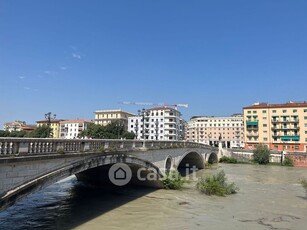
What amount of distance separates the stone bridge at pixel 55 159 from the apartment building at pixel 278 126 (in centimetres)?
6641

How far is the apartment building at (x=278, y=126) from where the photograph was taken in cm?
7888

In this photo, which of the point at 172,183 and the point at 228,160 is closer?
the point at 172,183

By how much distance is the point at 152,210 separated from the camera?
17922 mm

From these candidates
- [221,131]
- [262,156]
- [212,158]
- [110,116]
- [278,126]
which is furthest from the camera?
[221,131]

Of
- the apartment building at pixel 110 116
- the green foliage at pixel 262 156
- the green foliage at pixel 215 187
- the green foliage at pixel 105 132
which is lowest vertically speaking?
the green foliage at pixel 215 187

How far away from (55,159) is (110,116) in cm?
11345

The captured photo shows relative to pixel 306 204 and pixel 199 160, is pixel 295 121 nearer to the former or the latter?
pixel 199 160

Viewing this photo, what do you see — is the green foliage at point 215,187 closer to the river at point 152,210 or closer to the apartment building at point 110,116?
the river at point 152,210

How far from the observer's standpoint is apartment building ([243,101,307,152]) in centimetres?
7888

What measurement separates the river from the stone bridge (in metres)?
2.64

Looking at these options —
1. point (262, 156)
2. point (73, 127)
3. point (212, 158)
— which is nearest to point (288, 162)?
point (262, 156)

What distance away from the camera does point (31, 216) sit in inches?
620

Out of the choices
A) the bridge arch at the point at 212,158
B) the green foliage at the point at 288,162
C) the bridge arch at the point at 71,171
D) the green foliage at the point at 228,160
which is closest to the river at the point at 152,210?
the bridge arch at the point at 71,171

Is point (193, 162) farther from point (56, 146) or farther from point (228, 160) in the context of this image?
point (56, 146)
